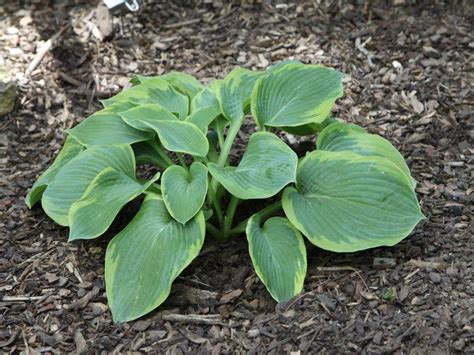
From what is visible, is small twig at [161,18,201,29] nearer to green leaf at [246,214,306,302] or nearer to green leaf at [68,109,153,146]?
green leaf at [68,109,153,146]

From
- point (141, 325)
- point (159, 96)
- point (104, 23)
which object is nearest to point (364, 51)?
point (159, 96)

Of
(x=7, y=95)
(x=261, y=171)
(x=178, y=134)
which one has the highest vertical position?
(x=178, y=134)

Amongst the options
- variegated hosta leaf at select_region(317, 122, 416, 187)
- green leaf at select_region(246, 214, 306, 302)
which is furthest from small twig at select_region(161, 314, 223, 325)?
variegated hosta leaf at select_region(317, 122, 416, 187)

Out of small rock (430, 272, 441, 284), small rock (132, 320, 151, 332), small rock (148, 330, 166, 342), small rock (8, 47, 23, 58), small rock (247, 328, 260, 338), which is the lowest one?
small rock (430, 272, 441, 284)

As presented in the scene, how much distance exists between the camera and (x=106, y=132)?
133 inches

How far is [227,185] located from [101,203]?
1.81 feet

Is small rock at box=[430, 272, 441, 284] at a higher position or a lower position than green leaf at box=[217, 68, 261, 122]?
lower

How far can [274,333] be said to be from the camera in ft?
9.14

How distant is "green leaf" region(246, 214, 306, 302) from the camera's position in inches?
115

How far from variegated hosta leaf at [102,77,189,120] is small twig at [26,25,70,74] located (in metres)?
1.08

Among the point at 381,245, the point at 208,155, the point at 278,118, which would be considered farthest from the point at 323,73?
the point at 381,245

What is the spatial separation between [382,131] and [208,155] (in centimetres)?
99

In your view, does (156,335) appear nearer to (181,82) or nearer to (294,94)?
(294,94)

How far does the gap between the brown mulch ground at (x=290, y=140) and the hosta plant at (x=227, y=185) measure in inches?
6.0
